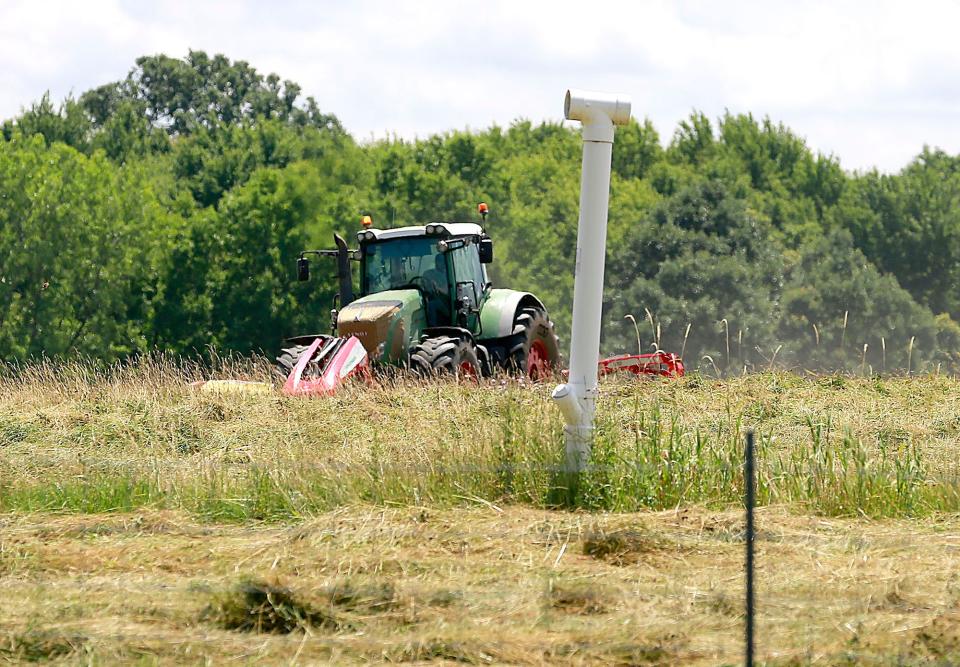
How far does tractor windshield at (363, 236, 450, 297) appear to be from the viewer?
53.9 feet

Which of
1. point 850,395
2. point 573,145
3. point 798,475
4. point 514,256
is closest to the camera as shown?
point 798,475

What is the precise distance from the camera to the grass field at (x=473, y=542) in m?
5.73

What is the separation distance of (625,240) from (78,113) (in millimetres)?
25902

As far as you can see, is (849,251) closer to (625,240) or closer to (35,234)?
(625,240)

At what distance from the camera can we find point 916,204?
217 feet

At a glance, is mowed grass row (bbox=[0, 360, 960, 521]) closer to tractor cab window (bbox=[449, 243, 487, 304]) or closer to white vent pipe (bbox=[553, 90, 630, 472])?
white vent pipe (bbox=[553, 90, 630, 472])

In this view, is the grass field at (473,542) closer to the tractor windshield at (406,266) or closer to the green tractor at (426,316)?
the green tractor at (426,316)

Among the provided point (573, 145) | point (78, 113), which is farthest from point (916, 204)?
point (78, 113)

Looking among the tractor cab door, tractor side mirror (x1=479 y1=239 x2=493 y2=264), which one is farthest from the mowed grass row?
tractor side mirror (x1=479 y1=239 x2=493 y2=264)

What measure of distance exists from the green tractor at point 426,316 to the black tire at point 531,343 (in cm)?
1

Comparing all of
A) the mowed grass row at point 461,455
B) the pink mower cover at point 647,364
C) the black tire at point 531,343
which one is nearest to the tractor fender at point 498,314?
the black tire at point 531,343

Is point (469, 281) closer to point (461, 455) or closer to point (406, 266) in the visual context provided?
point (406, 266)

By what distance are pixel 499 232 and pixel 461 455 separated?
46069 mm

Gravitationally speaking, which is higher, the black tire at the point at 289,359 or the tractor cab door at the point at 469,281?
the tractor cab door at the point at 469,281
